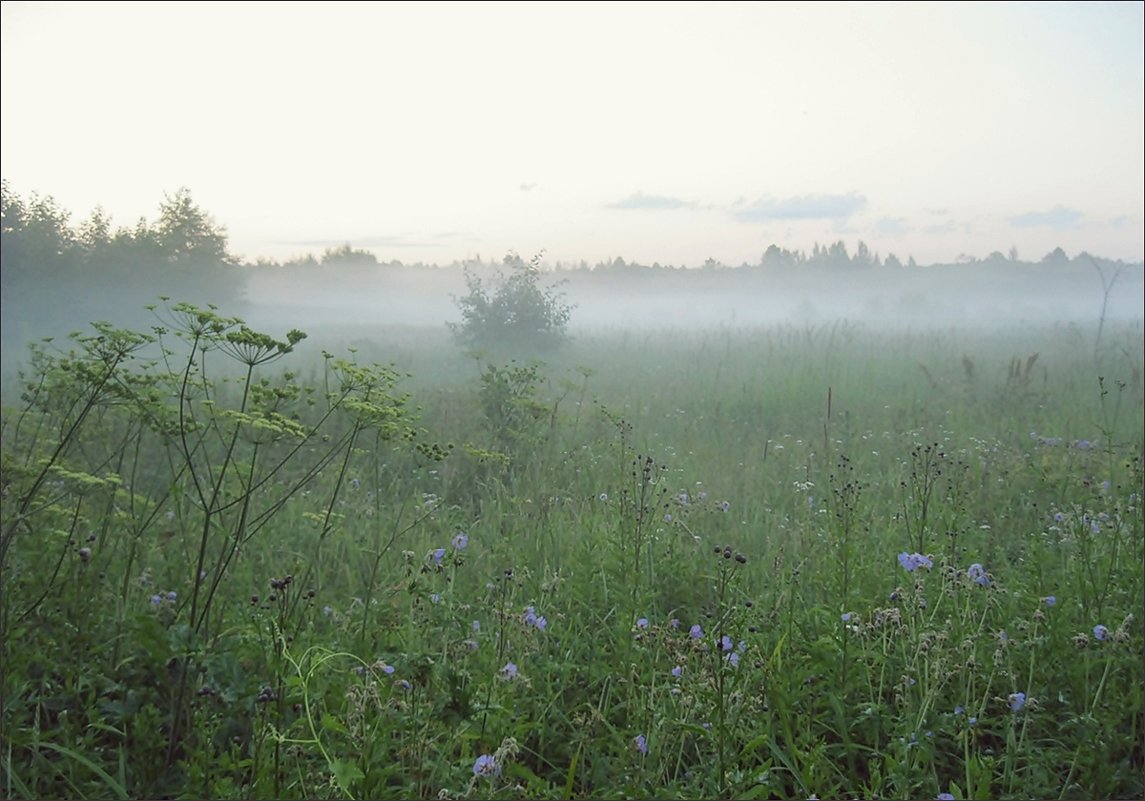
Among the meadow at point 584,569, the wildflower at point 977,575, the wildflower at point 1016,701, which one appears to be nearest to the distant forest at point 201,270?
the meadow at point 584,569

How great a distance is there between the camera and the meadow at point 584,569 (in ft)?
8.53

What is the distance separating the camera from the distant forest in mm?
4109

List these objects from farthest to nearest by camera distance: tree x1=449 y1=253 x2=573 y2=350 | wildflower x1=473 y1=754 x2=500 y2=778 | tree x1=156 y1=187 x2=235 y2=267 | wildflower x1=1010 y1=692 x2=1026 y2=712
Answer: tree x1=449 y1=253 x2=573 y2=350
tree x1=156 y1=187 x2=235 y2=267
wildflower x1=1010 y1=692 x2=1026 y2=712
wildflower x1=473 y1=754 x2=500 y2=778

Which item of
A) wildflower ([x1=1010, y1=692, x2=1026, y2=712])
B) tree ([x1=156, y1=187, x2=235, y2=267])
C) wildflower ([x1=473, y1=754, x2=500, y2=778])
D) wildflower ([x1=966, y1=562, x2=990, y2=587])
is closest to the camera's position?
wildflower ([x1=473, y1=754, x2=500, y2=778])

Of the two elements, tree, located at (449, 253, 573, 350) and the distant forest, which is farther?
tree, located at (449, 253, 573, 350)

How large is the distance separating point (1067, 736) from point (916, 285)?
2616 millimetres

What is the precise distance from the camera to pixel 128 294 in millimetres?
4148

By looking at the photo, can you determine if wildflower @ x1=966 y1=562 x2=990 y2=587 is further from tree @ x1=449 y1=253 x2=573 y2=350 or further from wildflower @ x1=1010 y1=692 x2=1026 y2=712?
tree @ x1=449 y1=253 x2=573 y2=350

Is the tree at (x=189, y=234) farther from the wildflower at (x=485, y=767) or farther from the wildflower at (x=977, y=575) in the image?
the wildflower at (x=977, y=575)

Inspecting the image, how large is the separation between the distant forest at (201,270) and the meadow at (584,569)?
10.0 inches

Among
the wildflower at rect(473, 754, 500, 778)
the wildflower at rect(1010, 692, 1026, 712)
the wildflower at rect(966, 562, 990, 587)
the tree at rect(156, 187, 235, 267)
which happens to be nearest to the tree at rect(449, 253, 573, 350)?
the tree at rect(156, 187, 235, 267)

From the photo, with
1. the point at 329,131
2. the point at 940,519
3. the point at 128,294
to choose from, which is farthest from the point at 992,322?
the point at 128,294

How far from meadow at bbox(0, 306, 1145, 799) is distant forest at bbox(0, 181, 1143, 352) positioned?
0.25 m

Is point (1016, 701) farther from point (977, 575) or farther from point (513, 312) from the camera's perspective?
point (513, 312)
